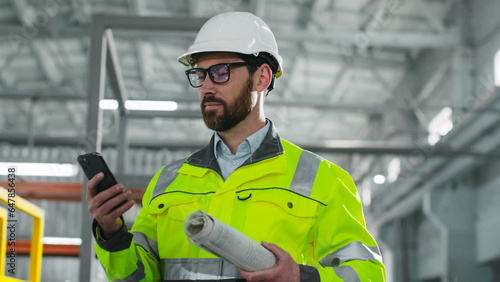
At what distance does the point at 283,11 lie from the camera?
12578 mm

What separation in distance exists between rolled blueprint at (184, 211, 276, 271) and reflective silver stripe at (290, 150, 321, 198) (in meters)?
0.43

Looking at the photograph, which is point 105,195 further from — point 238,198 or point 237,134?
point 237,134

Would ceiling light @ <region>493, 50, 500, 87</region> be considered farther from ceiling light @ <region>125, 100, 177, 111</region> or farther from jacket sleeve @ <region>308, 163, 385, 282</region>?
jacket sleeve @ <region>308, 163, 385, 282</region>

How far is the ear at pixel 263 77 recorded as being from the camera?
8.06ft

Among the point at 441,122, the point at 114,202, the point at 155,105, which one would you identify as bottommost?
the point at 114,202

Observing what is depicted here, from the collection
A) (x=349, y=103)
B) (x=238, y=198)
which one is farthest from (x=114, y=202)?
(x=349, y=103)

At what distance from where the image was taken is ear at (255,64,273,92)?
2.46m

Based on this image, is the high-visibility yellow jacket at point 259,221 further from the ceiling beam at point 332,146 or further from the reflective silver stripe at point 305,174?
the ceiling beam at point 332,146

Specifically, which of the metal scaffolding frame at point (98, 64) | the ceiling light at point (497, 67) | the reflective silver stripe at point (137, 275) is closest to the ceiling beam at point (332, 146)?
the ceiling light at point (497, 67)

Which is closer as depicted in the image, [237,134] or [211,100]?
[211,100]

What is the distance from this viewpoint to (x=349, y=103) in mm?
12664

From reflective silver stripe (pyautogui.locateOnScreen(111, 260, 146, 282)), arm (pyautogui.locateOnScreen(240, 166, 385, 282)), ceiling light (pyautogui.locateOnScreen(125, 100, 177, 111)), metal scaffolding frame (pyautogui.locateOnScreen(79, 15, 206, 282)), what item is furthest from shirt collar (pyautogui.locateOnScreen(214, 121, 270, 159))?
ceiling light (pyautogui.locateOnScreen(125, 100, 177, 111))

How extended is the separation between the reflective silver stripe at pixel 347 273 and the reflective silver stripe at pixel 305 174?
29cm

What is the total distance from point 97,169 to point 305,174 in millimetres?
783
